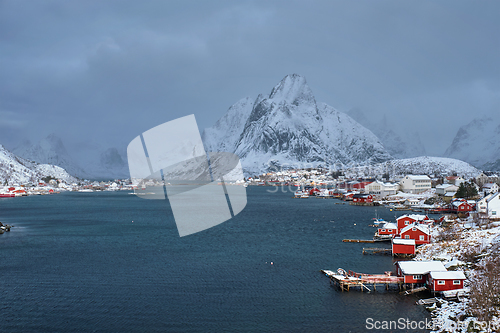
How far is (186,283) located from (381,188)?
2467 inches

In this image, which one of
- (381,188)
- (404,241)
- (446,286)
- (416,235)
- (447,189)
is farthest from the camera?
(381,188)

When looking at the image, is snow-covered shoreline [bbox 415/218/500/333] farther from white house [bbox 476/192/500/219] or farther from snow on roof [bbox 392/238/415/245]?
white house [bbox 476/192/500/219]

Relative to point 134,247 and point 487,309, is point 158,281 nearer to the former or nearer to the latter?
point 134,247

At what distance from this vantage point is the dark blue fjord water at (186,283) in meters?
15.1

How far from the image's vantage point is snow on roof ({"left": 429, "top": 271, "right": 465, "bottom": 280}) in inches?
661

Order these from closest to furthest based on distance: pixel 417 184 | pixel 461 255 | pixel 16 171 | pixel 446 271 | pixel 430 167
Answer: pixel 446 271
pixel 461 255
pixel 417 184
pixel 16 171
pixel 430 167

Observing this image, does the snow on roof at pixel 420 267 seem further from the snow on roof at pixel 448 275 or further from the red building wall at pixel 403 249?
the red building wall at pixel 403 249

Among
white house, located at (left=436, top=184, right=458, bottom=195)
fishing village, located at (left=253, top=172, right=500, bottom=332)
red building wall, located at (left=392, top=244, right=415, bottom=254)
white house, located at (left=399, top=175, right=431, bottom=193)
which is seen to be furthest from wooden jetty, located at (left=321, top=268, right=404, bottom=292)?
white house, located at (left=399, top=175, right=431, bottom=193)

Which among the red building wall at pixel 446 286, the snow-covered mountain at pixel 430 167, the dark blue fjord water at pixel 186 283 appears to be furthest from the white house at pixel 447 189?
the snow-covered mountain at pixel 430 167

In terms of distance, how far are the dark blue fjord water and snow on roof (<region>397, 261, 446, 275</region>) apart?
1.34 meters

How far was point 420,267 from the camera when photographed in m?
18.7

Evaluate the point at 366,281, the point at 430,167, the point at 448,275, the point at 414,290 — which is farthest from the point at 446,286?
the point at 430,167

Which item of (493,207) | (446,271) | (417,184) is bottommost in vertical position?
(446,271)

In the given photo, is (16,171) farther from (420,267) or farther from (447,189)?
(420,267)
